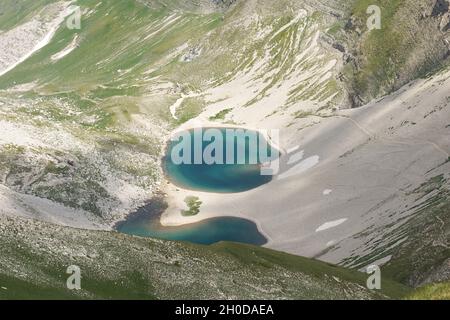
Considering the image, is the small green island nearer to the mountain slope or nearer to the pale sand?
the pale sand

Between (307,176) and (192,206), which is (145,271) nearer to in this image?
(192,206)

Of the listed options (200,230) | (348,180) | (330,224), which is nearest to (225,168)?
(348,180)

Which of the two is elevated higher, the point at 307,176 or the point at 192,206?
the point at 307,176

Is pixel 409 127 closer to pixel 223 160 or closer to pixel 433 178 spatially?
pixel 433 178
